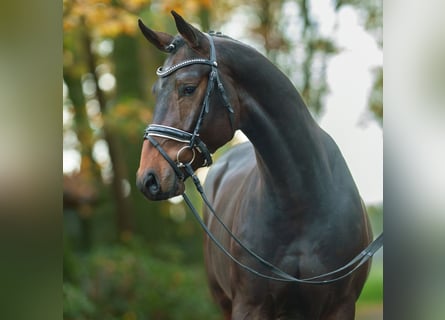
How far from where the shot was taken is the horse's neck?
332 cm

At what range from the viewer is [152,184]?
310cm

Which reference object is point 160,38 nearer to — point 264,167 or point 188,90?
point 188,90

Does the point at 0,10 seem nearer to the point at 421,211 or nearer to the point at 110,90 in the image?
the point at 421,211

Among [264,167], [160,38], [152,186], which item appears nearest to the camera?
[152,186]

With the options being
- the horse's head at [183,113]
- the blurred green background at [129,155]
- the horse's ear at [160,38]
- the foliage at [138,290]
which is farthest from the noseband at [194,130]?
the foliage at [138,290]

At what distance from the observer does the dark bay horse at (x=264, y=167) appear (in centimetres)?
314

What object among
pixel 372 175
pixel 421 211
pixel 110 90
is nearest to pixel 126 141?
pixel 110 90

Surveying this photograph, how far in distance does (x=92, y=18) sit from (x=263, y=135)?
14.5 ft

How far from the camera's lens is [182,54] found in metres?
3.19

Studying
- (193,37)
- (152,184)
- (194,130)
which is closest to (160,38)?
(193,37)

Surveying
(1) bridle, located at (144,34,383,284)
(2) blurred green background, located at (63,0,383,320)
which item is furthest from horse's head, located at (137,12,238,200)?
(2) blurred green background, located at (63,0,383,320)

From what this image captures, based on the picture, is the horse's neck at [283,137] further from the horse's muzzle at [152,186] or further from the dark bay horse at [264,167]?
the horse's muzzle at [152,186]

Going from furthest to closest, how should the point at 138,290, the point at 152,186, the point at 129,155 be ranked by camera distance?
the point at 129,155 < the point at 138,290 < the point at 152,186

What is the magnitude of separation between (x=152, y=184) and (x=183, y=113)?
319mm
